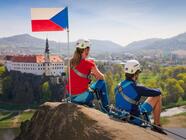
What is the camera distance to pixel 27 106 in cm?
11006

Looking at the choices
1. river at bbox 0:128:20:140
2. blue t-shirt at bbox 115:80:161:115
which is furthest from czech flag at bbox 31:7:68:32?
river at bbox 0:128:20:140

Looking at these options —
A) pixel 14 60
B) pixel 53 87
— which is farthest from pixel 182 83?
pixel 14 60

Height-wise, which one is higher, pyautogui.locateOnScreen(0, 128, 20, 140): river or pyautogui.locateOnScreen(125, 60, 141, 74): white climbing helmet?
pyautogui.locateOnScreen(125, 60, 141, 74): white climbing helmet

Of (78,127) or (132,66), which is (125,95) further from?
(78,127)

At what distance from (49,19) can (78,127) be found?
408 centimetres

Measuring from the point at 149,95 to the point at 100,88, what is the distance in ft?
6.44

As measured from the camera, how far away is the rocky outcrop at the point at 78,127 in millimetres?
10688

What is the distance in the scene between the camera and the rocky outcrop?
1069cm

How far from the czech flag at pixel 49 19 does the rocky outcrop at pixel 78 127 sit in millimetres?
2751

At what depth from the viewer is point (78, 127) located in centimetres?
1161

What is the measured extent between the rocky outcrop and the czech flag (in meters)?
2.75

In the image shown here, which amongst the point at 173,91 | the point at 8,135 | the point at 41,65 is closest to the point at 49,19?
the point at 8,135

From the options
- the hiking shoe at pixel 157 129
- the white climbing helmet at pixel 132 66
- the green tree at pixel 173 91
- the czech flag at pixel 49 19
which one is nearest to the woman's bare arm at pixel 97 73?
the white climbing helmet at pixel 132 66

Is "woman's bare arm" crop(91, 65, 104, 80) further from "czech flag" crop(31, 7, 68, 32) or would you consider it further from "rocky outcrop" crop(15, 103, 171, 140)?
"czech flag" crop(31, 7, 68, 32)
